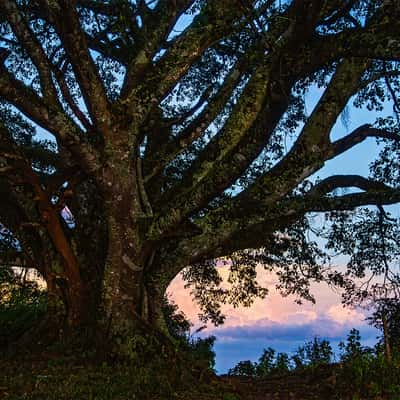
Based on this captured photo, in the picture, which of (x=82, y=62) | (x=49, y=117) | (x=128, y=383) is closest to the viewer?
(x=128, y=383)

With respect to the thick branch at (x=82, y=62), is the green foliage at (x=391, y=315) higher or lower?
lower

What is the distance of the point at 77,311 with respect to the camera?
10953 mm

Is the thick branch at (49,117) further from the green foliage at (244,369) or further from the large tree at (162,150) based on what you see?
the green foliage at (244,369)

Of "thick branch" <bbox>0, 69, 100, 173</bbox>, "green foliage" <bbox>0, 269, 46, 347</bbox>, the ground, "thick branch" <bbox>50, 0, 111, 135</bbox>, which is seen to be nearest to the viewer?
the ground

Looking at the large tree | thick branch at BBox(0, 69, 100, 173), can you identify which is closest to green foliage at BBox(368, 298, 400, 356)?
the large tree

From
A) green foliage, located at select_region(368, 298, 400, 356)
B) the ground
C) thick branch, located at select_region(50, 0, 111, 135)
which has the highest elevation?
thick branch, located at select_region(50, 0, 111, 135)

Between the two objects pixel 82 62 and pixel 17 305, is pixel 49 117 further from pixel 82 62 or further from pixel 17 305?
pixel 17 305

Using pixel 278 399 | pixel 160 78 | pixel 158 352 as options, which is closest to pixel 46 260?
pixel 158 352

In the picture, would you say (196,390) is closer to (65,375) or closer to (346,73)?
(65,375)

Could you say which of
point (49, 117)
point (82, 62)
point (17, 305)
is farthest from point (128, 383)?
point (17, 305)

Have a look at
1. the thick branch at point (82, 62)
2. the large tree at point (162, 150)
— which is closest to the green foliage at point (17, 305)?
the large tree at point (162, 150)

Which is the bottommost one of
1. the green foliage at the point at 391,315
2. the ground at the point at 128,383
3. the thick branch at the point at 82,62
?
the ground at the point at 128,383

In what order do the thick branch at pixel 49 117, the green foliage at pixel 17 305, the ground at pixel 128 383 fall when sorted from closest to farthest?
the ground at pixel 128 383, the thick branch at pixel 49 117, the green foliage at pixel 17 305

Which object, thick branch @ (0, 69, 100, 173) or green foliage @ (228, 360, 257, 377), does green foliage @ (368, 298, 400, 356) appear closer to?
green foliage @ (228, 360, 257, 377)
